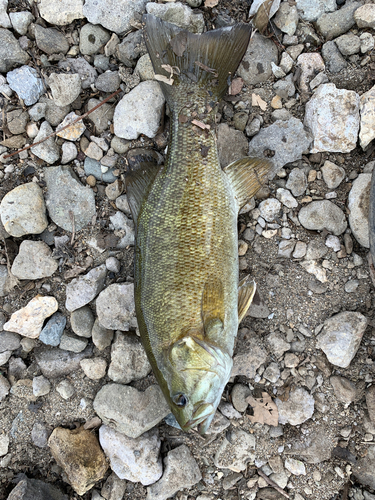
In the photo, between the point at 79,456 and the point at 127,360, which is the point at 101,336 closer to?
the point at 127,360

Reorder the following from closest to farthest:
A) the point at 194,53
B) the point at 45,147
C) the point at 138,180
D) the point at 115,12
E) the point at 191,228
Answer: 1. the point at 191,228
2. the point at 194,53
3. the point at 138,180
4. the point at 115,12
5. the point at 45,147

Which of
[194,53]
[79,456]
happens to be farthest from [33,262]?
[194,53]

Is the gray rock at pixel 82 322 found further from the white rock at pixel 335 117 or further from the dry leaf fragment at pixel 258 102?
the white rock at pixel 335 117

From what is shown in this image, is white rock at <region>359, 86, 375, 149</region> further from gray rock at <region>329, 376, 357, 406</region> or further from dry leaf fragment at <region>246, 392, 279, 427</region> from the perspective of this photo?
dry leaf fragment at <region>246, 392, 279, 427</region>

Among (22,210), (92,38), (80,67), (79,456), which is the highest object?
(92,38)

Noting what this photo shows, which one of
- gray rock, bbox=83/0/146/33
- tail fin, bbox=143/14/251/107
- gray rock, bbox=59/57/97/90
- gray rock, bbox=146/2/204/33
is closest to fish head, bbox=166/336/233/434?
tail fin, bbox=143/14/251/107

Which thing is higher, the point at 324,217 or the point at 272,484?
the point at 324,217
